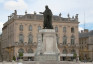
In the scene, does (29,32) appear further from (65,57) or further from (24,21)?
(65,57)

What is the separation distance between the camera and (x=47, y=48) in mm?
36281

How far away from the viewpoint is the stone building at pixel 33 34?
81062 mm

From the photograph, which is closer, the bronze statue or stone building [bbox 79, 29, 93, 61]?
the bronze statue

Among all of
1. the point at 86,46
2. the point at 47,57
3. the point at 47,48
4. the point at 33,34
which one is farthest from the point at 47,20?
the point at 86,46

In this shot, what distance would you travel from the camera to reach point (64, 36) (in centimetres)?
8631

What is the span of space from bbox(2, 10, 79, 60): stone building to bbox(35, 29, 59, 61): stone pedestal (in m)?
41.3

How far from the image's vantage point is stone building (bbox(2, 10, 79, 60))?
81062mm

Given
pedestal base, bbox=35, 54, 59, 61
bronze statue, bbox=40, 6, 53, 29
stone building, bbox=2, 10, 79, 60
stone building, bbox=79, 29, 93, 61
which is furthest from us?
stone building, bbox=79, 29, 93, 61

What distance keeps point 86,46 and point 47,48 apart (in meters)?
59.9

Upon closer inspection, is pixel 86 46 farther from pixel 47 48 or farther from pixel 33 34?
pixel 47 48

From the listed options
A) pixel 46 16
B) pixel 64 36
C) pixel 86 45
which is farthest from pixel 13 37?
pixel 46 16

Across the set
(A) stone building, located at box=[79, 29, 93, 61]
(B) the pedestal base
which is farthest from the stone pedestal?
(A) stone building, located at box=[79, 29, 93, 61]

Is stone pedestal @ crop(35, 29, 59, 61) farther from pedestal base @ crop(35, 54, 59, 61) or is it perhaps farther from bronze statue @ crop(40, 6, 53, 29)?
bronze statue @ crop(40, 6, 53, 29)

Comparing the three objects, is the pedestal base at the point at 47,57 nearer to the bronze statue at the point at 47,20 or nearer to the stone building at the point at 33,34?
the bronze statue at the point at 47,20
